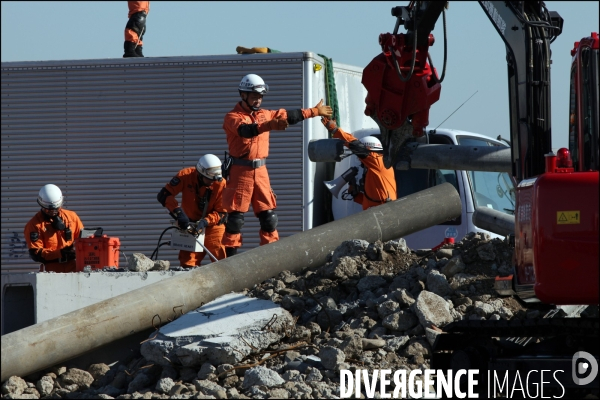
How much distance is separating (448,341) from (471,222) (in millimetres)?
4641

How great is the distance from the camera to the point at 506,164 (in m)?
8.20

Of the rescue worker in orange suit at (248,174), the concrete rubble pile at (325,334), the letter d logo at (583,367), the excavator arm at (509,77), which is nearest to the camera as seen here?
the letter d logo at (583,367)

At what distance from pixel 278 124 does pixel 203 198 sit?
152 cm

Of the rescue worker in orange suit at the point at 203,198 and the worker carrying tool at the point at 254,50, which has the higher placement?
the worker carrying tool at the point at 254,50

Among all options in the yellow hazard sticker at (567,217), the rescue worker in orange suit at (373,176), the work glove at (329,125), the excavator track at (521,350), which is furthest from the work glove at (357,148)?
the yellow hazard sticker at (567,217)

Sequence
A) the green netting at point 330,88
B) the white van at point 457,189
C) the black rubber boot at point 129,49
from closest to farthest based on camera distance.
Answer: the white van at point 457,189 < the green netting at point 330,88 < the black rubber boot at point 129,49

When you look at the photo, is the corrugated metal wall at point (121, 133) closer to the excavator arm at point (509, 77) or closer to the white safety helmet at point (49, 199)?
the white safety helmet at point (49, 199)

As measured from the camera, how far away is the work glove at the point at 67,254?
39.5 ft

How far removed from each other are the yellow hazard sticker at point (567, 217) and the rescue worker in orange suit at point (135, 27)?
9.28 meters

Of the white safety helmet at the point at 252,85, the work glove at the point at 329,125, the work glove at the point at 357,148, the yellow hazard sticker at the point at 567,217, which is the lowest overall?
the yellow hazard sticker at the point at 567,217

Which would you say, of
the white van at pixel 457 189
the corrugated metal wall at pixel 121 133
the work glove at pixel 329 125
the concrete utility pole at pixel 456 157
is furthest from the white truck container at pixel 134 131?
the concrete utility pole at pixel 456 157

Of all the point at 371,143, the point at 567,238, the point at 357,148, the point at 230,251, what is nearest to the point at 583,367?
the point at 567,238

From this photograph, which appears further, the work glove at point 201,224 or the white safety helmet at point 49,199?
the white safety helmet at point 49,199

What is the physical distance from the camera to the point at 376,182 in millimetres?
11984
